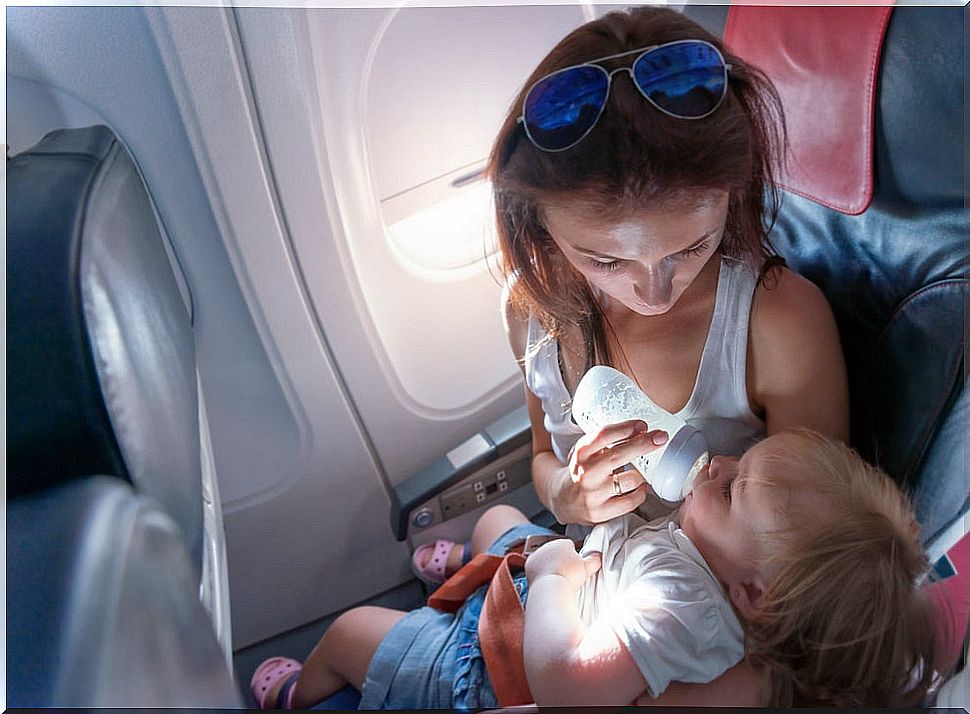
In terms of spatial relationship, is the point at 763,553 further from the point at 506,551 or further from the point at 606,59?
the point at 606,59

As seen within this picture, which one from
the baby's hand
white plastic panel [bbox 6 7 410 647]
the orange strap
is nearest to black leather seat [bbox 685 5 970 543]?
the baby's hand

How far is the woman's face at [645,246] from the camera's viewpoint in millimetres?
941

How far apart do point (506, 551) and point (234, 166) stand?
0.64 m

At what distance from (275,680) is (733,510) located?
2.19ft

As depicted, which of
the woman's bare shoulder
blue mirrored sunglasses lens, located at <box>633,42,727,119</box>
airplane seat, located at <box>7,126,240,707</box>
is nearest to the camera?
airplane seat, located at <box>7,126,240,707</box>

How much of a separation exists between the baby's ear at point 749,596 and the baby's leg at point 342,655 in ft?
1.49

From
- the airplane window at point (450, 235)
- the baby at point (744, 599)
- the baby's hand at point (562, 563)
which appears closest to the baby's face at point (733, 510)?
the baby at point (744, 599)

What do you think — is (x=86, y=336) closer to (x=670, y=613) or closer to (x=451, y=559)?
(x=451, y=559)

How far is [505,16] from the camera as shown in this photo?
1025 mm

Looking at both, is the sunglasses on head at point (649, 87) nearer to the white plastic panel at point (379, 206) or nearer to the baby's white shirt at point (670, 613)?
the white plastic panel at point (379, 206)

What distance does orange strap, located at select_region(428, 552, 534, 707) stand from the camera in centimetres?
104

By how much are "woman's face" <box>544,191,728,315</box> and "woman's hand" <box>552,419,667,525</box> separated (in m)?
0.17

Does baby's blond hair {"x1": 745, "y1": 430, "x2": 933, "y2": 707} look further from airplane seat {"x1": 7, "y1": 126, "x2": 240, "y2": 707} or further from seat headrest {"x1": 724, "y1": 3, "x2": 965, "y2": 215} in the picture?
airplane seat {"x1": 7, "y1": 126, "x2": 240, "y2": 707}

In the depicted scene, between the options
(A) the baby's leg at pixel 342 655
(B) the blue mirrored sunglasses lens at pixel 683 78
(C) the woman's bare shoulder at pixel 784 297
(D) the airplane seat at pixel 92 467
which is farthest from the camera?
(A) the baby's leg at pixel 342 655
